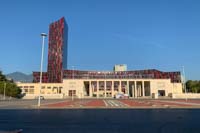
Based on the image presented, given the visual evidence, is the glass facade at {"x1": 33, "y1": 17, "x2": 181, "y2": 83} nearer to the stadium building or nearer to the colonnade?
the stadium building

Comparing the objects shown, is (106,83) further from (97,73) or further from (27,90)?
(27,90)

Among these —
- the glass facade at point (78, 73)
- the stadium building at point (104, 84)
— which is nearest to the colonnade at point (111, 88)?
the stadium building at point (104, 84)

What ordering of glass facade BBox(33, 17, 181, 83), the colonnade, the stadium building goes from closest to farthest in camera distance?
1. the stadium building
2. the colonnade
3. glass facade BBox(33, 17, 181, 83)

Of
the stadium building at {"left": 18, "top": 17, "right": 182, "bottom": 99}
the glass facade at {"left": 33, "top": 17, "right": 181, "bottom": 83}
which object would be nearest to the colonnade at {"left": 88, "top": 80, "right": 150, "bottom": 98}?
the stadium building at {"left": 18, "top": 17, "right": 182, "bottom": 99}

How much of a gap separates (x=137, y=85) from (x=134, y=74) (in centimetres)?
1069

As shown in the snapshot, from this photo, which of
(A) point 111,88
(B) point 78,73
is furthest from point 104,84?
(B) point 78,73

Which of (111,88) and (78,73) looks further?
(78,73)

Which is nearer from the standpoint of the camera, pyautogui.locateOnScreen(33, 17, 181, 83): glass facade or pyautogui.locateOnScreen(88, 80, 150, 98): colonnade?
pyautogui.locateOnScreen(88, 80, 150, 98): colonnade

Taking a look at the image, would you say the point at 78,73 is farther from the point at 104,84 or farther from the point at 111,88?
the point at 111,88

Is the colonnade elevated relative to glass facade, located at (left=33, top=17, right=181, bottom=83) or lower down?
lower down

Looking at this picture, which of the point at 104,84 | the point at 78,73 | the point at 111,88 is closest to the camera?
the point at 111,88

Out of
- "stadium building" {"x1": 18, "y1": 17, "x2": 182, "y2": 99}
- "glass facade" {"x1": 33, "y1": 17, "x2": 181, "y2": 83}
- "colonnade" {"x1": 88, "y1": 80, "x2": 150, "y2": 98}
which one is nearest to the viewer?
"stadium building" {"x1": 18, "y1": 17, "x2": 182, "y2": 99}

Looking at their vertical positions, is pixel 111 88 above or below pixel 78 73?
below

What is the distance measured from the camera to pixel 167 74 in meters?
192
